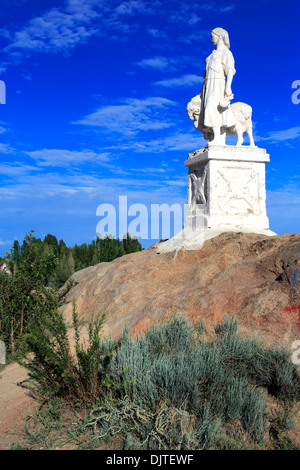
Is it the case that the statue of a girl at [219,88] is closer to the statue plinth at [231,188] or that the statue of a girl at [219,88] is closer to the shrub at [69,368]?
the statue plinth at [231,188]

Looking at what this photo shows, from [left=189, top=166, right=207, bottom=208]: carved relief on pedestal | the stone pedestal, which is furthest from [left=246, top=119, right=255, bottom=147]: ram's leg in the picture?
[left=189, top=166, right=207, bottom=208]: carved relief on pedestal

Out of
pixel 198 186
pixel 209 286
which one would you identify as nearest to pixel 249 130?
pixel 198 186

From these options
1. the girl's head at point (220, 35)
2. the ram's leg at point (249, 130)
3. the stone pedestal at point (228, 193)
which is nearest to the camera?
the stone pedestal at point (228, 193)

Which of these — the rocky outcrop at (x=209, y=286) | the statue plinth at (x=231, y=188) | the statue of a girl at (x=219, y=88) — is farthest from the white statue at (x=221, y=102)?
the rocky outcrop at (x=209, y=286)

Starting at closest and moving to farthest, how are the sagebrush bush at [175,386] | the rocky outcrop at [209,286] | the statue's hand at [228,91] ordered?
the sagebrush bush at [175,386], the rocky outcrop at [209,286], the statue's hand at [228,91]

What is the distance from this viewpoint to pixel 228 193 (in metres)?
9.06

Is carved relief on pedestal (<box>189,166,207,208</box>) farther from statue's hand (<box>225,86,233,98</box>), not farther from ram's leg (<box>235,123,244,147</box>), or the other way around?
statue's hand (<box>225,86,233,98</box>)

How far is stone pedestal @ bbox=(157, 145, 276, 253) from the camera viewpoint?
889cm

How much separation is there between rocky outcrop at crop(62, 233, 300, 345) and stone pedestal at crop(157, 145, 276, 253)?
89 centimetres

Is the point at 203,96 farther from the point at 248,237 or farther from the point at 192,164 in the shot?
the point at 248,237

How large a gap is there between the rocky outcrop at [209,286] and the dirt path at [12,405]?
1453 mm

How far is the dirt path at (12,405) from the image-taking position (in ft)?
14.0

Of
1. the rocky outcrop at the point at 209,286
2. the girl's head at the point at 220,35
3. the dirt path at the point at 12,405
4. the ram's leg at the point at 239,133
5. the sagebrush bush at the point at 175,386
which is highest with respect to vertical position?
the girl's head at the point at 220,35

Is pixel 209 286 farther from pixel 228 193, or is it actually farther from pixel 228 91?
pixel 228 91
